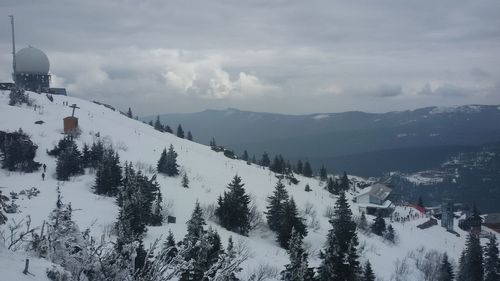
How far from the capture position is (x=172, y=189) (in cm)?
5153

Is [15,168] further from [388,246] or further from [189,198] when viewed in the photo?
[388,246]

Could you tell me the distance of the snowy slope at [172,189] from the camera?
3969cm

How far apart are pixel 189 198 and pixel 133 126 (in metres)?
40.3

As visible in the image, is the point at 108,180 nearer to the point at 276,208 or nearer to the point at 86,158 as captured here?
the point at 86,158

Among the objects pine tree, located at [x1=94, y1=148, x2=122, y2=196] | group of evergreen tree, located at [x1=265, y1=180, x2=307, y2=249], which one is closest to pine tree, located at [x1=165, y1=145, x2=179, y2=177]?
pine tree, located at [x1=94, y1=148, x2=122, y2=196]

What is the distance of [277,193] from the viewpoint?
47.3 meters

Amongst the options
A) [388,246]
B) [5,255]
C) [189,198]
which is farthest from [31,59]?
[5,255]

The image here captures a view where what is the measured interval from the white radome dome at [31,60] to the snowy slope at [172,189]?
21.7 feet

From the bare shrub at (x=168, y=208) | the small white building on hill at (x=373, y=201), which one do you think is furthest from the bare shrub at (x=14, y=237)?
the small white building on hill at (x=373, y=201)

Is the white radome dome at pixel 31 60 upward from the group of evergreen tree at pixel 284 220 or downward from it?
upward

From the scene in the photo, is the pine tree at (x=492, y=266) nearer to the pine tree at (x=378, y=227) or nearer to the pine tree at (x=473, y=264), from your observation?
the pine tree at (x=473, y=264)

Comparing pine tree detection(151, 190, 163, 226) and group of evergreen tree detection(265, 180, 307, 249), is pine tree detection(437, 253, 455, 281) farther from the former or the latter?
pine tree detection(151, 190, 163, 226)

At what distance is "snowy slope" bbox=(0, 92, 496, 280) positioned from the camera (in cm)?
3969

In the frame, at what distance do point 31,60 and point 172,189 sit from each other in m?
51.5
